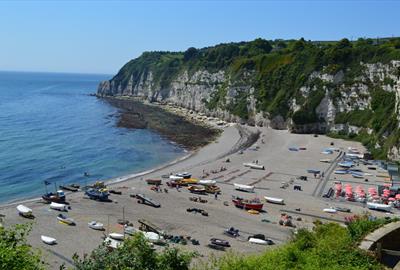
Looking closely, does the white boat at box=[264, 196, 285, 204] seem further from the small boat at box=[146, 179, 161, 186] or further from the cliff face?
the cliff face

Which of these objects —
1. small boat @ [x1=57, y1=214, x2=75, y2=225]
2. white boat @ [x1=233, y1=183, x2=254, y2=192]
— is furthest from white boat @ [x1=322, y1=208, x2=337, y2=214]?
small boat @ [x1=57, y1=214, x2=75, y2=225]

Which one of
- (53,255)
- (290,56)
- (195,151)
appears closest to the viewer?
(53,255)

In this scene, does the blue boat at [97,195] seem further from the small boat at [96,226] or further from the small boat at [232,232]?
the small boat at [232,232]

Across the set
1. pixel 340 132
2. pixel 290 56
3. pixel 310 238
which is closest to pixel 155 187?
pixel 310 238

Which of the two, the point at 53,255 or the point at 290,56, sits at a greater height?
the point at 290,56

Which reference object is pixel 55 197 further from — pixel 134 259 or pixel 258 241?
pixel 134 259

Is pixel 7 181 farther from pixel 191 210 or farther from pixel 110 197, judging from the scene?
pixel 191 210
